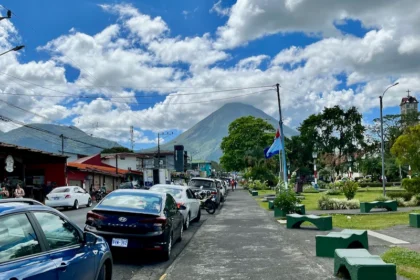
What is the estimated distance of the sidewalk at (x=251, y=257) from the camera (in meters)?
8.19

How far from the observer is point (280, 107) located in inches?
1339

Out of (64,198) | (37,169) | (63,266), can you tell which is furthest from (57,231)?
(37,169)

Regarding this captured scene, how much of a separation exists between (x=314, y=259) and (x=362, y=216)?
10.5 m

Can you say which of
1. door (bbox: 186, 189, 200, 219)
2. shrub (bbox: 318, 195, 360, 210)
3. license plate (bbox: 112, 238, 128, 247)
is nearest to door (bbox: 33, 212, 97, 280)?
license plate (bbox: 112, 238, 128, 247)

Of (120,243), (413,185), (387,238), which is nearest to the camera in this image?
(120,243)

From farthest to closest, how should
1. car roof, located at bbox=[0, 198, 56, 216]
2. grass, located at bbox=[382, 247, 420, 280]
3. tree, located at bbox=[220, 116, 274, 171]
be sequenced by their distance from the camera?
tree, located at bbox=[220, 116, 274, 171] < grass, located at bbox=[382, 247, 420, 280] < car roof, located at bbox=[0, 198, 56, 216]

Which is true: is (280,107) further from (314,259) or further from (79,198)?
(314,259)

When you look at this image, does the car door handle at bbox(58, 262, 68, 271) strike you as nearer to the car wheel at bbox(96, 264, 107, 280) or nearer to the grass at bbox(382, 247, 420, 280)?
the car wheel at bbox(96, 264, 107, 280)

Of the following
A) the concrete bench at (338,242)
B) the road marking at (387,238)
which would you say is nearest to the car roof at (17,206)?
the concrete bench at (338,242)

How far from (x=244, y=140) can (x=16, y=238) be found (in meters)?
75.6

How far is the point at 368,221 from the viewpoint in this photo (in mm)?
16922

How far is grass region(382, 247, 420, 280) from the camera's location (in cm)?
753

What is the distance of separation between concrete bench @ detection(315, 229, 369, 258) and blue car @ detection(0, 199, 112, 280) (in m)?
5.49

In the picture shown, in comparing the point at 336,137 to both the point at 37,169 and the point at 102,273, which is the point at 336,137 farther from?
the point at 102,273
